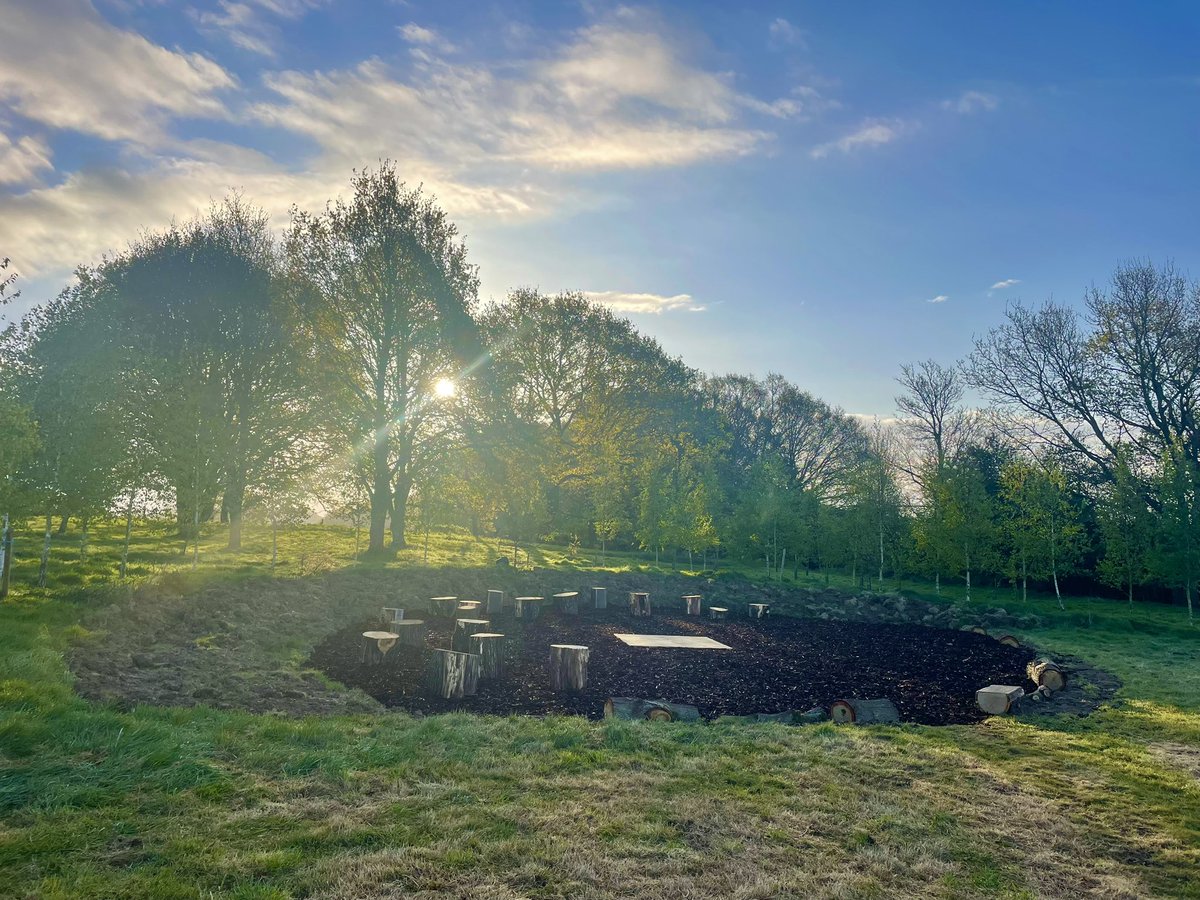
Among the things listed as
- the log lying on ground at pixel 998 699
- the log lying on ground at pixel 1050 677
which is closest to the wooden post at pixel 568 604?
the log lying on ground at pixel 998 699

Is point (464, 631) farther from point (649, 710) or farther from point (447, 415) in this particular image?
point (447, 415)

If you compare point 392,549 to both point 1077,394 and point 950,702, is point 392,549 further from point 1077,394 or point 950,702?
point 1077,394

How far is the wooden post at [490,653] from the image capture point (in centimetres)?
1236

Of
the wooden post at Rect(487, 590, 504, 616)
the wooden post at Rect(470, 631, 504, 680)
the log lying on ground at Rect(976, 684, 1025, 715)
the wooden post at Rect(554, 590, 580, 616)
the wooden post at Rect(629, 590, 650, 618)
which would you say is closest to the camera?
the log lying on ground at Rect(976, 684, 1025, 715)

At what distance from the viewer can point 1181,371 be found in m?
31.4

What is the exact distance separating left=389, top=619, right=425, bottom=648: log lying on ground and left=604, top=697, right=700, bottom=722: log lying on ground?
19.9ft

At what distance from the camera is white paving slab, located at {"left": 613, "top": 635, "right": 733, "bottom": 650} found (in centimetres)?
1620

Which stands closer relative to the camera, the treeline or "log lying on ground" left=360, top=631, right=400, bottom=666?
"log lying on ground" left=360, top=631, right=400, bottom=666

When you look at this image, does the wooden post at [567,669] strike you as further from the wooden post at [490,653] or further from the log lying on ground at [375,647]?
the log lying on ground at [375,647]

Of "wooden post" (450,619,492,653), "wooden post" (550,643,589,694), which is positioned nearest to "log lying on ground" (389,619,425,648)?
"wooden post" (450,619,492,653)

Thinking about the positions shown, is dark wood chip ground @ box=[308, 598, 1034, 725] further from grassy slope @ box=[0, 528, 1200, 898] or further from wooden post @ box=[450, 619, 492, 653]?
grassy slope @ box=[0, 528, 1200, 898]

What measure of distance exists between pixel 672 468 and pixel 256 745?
121 feet

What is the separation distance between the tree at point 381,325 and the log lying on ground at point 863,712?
2096 centimetres

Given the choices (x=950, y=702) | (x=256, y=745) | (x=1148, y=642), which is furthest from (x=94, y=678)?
(x=1148, y=642)
